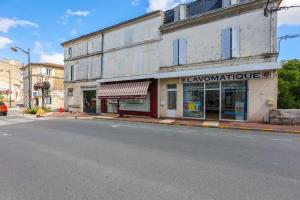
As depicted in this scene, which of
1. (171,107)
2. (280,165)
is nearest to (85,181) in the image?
(280,165)

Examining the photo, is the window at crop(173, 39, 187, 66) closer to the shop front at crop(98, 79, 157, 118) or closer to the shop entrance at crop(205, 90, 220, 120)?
the shop front at crop(98, 79, 157, 118)

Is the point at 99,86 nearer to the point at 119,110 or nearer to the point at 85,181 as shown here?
the point at 119,110

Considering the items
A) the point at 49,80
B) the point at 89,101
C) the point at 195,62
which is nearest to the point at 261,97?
the point at 195,62

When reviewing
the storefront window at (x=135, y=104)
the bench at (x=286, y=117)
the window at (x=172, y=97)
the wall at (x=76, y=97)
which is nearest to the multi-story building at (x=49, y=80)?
the wall at (x=76, y=97)

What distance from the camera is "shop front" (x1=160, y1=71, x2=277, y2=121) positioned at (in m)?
13.4

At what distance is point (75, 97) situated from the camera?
25.7 metres

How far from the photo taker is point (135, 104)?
65.1ft

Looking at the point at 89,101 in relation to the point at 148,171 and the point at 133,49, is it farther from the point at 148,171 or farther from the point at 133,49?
the point at 148,171

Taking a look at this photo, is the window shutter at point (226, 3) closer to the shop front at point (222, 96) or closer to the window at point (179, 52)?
the window at point (179, 52)

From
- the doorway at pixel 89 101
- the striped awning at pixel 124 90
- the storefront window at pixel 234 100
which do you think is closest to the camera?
the storefront window at pixel 234 100

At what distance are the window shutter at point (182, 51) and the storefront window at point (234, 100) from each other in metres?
3.61

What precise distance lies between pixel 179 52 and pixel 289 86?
12.5m

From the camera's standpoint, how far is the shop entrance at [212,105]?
Result: 15.3 metres

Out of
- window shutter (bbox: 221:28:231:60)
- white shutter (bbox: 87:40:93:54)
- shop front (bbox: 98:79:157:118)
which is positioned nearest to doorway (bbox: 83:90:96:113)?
shop front (bbox: 98:79:157:118)
